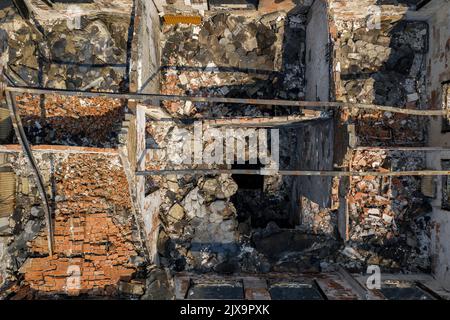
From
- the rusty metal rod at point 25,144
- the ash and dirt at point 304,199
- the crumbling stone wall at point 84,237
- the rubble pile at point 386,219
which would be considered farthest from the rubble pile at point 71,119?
the rubble pile at point 386,219

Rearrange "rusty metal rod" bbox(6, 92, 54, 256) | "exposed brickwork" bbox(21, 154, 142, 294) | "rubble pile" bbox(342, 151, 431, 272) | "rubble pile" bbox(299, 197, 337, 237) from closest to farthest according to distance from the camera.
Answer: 1. "rusty metal rod" bbox(6, 92, 54, 256)
2. "exposed brickwork" bbox(21, 154, 142, 294)
3. "rubble pile" bbox(342, 151, 431, 272)
4. "rubble pile" bbox(299, 197, 337, 237)

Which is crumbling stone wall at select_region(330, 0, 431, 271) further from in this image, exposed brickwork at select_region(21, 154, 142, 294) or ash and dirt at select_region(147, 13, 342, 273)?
exposed brickwork at select_region(21, 154, 142, 294)

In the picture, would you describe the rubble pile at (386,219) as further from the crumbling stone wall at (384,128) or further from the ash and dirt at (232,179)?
the ash and dirt at (232,179)

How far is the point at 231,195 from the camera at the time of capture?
7594 millimetres

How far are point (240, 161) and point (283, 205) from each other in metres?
1.58

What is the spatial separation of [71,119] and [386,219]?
650 centimetres

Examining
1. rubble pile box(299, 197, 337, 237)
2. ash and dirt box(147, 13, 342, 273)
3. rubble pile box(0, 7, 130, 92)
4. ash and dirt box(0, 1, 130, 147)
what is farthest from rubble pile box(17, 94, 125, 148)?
rubble pile box(299, 197, 337, 237)

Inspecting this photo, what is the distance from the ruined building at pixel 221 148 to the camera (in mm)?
6500

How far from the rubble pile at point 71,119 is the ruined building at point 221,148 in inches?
1.1

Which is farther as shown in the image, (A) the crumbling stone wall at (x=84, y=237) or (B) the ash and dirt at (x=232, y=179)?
(B) the ash and dirt at (x=232, y=179)

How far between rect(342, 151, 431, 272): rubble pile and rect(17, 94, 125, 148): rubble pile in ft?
15.9

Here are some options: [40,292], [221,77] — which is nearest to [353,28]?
[221,77]

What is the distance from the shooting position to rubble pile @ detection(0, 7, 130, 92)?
24.2 feet

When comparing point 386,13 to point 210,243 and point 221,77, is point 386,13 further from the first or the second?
point 210,243
